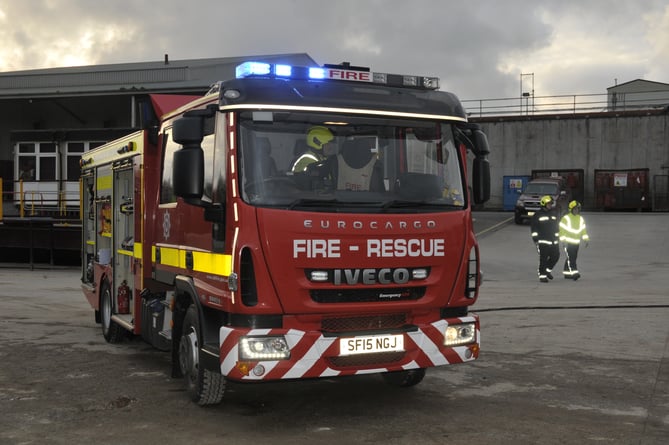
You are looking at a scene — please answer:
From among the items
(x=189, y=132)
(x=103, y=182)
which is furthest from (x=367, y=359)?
(x=103, y=182)

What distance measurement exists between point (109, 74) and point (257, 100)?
117 feet

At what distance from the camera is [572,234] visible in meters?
17.4

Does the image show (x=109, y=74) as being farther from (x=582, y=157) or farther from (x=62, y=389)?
(x=62, y=389)

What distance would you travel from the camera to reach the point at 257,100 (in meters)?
5.73

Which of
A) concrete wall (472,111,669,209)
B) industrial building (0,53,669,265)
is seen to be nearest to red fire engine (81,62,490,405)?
industrial building (0,53,669,265)

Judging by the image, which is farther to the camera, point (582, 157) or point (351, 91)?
point (582, 157)

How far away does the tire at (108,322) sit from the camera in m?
9.54

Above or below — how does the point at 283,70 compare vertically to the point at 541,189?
above

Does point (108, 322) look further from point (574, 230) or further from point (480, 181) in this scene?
point (574, 230)

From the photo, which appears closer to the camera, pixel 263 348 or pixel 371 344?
pixel 263 348

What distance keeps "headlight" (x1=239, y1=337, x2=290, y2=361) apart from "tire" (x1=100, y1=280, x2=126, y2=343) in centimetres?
434

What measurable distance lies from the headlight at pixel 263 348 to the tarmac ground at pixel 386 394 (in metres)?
0.58

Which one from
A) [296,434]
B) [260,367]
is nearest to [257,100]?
[260,367]

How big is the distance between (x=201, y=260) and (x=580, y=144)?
38912mm
